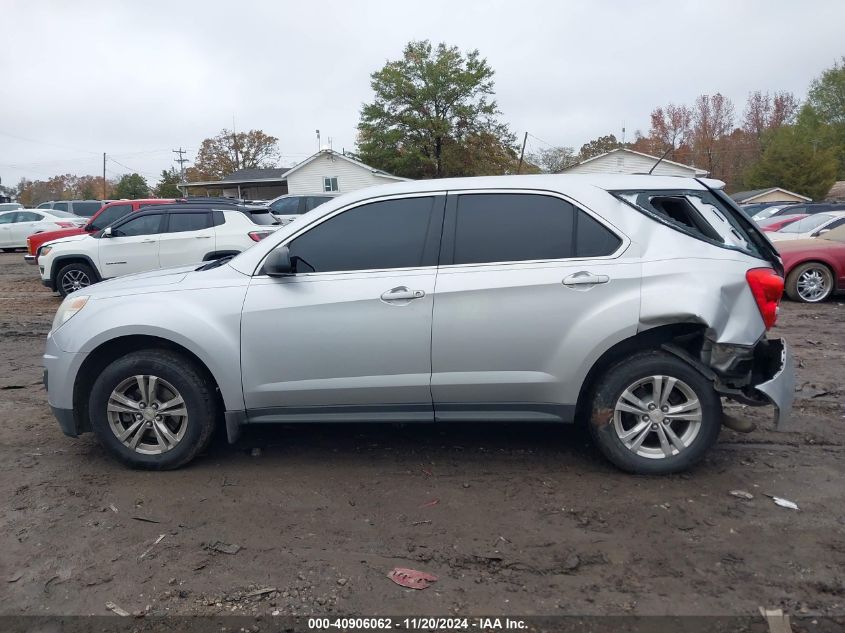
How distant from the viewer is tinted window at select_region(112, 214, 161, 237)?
11969 millimetres

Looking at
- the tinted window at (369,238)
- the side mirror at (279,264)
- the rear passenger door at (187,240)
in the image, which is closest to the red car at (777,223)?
the rear passenger door at (187,240)

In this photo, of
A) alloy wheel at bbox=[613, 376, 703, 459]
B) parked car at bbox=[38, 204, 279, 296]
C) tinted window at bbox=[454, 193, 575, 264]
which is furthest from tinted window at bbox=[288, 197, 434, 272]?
parked car at bbox=[38, 204, 279, 296]

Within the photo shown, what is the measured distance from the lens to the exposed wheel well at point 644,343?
4.19 meters

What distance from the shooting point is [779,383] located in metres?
4.07

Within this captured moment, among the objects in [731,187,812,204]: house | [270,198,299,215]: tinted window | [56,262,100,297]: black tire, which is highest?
[731,187,812,204]: house

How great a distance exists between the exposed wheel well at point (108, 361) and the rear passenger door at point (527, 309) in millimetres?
1544

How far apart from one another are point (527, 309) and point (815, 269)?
9.13 meters

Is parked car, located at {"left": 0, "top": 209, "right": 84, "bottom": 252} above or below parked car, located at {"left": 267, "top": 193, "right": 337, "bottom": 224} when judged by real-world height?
below

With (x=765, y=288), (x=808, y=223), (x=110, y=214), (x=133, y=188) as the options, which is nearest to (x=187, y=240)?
(x=110, y=214)

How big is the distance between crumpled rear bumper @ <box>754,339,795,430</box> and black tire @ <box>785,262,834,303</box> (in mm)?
7901

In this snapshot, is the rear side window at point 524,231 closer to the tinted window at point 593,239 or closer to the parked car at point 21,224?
the tinted window at point 593,239

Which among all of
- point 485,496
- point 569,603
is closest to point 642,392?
point 485,496

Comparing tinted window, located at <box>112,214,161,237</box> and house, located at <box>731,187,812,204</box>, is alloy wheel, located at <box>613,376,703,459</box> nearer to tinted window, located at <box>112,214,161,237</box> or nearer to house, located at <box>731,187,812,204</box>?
tinted window, located at <box>112,214,161,237</box>

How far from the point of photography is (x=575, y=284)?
162 inches
